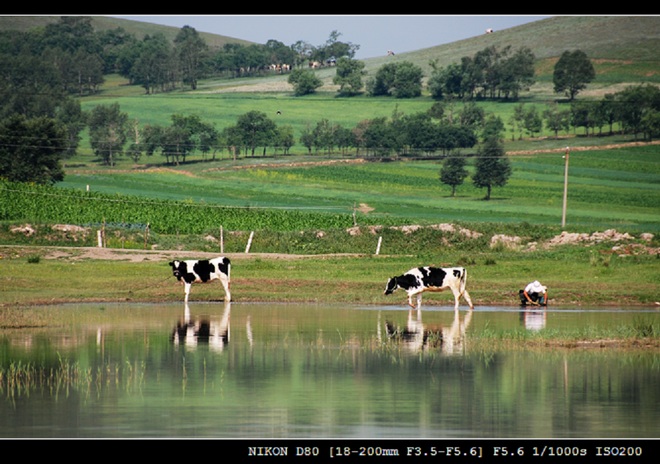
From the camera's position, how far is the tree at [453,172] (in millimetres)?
131125

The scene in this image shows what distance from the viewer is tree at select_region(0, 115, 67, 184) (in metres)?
121

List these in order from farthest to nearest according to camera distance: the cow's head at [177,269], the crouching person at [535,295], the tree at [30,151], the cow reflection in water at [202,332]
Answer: the tree at [30,151] < the cow's head at [177,269] < the crouching person at [535,295] < the cow reflection in water at [202,332]

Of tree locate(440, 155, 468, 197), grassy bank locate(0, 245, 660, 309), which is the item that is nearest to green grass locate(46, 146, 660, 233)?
tree locate(440, 155, 468, 197)

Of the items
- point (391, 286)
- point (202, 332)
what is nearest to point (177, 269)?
point (391, 286)

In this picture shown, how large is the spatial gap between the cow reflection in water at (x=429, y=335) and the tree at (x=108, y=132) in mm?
128846

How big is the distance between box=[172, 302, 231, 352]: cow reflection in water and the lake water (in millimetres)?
67

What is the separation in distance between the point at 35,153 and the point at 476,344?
99.3 meters

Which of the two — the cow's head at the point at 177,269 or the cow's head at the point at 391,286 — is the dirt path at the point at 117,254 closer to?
the cow's head at the point at 177,269

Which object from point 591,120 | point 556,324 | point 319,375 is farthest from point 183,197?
point 319,375

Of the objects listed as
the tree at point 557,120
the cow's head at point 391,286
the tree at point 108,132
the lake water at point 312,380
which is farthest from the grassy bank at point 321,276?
the tree at point 557,120

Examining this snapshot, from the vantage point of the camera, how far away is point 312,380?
85.1 feet

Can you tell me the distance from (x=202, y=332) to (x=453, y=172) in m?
100.0

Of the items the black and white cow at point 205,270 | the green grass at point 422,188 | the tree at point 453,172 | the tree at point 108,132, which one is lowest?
the green grass at point 422,188

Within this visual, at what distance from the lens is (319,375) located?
2659 centimetres
